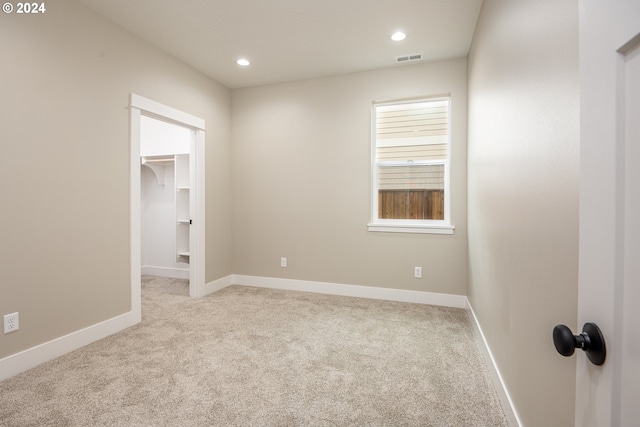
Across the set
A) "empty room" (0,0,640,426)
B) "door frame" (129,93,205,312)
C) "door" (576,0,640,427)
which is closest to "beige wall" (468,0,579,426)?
"empty room" (0,0,640,426)

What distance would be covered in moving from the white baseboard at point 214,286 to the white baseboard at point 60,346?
92 centimetres

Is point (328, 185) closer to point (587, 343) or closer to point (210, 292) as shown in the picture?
point (210, 292)

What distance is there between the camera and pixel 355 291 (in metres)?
3.97

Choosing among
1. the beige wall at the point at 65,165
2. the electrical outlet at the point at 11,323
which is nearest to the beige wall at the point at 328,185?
the beige wall at the point at 65,165

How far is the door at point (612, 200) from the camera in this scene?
51 cm

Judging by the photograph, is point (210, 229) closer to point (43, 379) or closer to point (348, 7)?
point (43, 379)

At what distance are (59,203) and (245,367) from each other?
6.33 ft

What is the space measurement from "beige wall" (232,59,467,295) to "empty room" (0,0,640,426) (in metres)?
0.03

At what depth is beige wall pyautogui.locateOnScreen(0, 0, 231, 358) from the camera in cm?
216

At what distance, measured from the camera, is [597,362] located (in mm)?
589

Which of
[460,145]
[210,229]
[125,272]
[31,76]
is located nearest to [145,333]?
[125,272]

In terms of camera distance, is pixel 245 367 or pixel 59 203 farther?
pixel 59 203

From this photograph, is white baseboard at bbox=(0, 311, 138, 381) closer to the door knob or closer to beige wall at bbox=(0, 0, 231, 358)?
beige wall at bbox=(0, 0, 231, 358)

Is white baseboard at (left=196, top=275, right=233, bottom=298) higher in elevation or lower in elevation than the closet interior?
lower
